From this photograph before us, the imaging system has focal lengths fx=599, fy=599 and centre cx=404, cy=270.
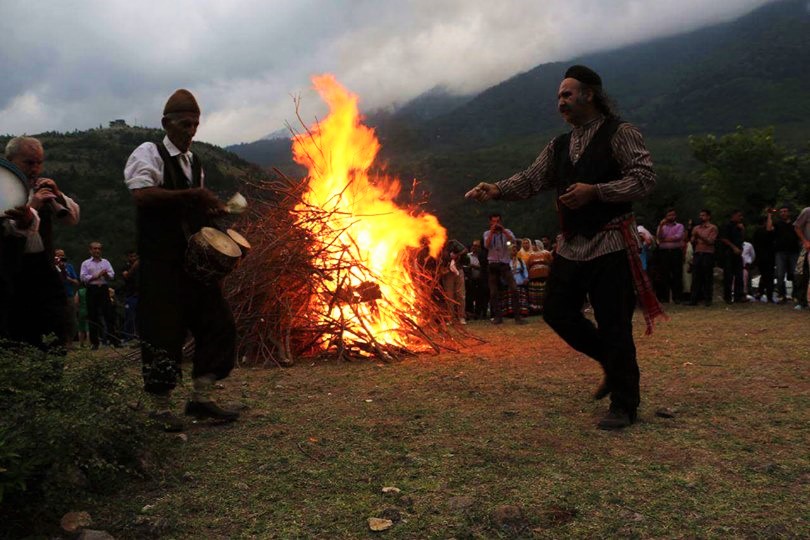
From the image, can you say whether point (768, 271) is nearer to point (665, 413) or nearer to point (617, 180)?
point (665, 413)

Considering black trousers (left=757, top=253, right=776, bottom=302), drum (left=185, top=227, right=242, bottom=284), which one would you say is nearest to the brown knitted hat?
drum (left=185, top=227, right=242, bottom=284)

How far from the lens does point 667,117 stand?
403 feet

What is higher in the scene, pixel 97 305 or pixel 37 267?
pixel 37 267

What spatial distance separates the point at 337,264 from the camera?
6453 mm

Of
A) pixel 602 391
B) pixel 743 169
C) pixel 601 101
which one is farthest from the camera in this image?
pixel 743 169

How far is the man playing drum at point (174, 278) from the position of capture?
3381mm

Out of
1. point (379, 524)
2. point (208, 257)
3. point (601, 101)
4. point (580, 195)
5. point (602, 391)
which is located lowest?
point (379, 524)

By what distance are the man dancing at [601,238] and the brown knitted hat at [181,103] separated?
A: 2.22 metres

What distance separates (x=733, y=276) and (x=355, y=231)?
8.96 meters

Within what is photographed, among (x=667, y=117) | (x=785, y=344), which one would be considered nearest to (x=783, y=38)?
(x=667, y=117)

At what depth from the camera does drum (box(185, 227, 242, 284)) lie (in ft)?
11.0

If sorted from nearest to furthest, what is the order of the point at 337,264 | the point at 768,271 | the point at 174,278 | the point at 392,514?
the point at 392,514, the point at 174,278, the point at 337,264, the point at 768,271

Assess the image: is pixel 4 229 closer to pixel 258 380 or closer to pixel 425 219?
pixel 258 380

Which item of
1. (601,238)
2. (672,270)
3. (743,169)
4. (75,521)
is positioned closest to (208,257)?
(75,521)
